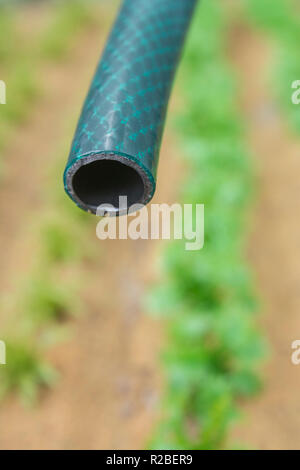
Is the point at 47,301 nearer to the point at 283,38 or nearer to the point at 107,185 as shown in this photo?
the point at 107,185

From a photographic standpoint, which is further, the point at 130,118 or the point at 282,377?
the point at 282,377

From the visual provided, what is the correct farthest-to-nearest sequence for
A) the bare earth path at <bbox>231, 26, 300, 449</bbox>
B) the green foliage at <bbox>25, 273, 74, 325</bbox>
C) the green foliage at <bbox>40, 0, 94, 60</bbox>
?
the green foliage at <bbox>40, 0, 94, 60</bbox>, the green foliage at <bbox>25, 273, 74, 325</bbox>, the bare earth path at <bbox>231, 26, 300, 449</bbox>

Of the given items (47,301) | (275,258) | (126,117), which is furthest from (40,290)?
(126,117)

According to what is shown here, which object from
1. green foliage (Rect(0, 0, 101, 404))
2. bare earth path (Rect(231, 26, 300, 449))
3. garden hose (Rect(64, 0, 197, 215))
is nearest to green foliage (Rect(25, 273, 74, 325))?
green foliage (Rect(0, 0, 101, 404))

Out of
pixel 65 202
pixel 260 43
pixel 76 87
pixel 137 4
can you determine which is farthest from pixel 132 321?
pixel 260 43

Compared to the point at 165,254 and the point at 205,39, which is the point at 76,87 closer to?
the point at 205,39

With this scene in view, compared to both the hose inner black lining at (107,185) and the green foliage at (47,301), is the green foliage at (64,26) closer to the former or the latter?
the green foliage at (47,301)

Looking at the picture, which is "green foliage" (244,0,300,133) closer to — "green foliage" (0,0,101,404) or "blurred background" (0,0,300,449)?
"blurred background" (0,0,300,449)
